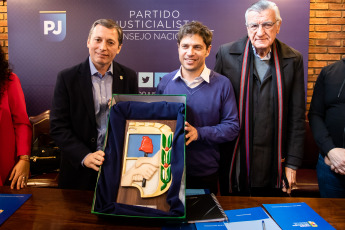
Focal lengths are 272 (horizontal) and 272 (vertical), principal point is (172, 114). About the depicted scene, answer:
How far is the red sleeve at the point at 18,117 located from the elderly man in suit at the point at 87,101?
0.48ft

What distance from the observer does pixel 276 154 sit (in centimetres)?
184

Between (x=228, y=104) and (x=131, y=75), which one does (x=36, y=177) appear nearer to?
(x=131, y=75)

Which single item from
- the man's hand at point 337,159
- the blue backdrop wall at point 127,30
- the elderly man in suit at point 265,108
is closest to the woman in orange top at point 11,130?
the elderly man in suit at point 265,108

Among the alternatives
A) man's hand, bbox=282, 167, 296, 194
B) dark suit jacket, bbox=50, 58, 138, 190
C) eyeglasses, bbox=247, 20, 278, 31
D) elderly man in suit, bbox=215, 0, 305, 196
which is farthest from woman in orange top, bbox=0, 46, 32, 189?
man's hand, bbox=282, 167, 296, 194

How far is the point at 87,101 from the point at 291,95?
4.42 feet

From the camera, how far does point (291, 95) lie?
6.13 feet

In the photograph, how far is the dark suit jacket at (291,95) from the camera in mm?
1819

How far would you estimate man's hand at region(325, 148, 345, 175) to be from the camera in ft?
5.49

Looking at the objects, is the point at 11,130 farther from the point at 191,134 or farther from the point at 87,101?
the point at 191,134

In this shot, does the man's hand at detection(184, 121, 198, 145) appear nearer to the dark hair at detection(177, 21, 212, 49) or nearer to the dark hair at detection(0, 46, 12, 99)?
the dark hair at detection(177, 21, 212, 49)

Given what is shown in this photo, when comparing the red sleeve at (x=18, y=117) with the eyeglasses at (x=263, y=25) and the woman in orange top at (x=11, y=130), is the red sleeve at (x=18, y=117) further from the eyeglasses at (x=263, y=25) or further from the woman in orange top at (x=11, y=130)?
the eyeglasses at (x=263, y=25)

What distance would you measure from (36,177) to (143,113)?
2.12 metres

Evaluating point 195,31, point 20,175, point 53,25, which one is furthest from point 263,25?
point 53,25

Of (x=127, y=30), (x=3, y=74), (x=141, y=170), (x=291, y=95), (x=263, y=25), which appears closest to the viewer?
(x=141, y=170)
